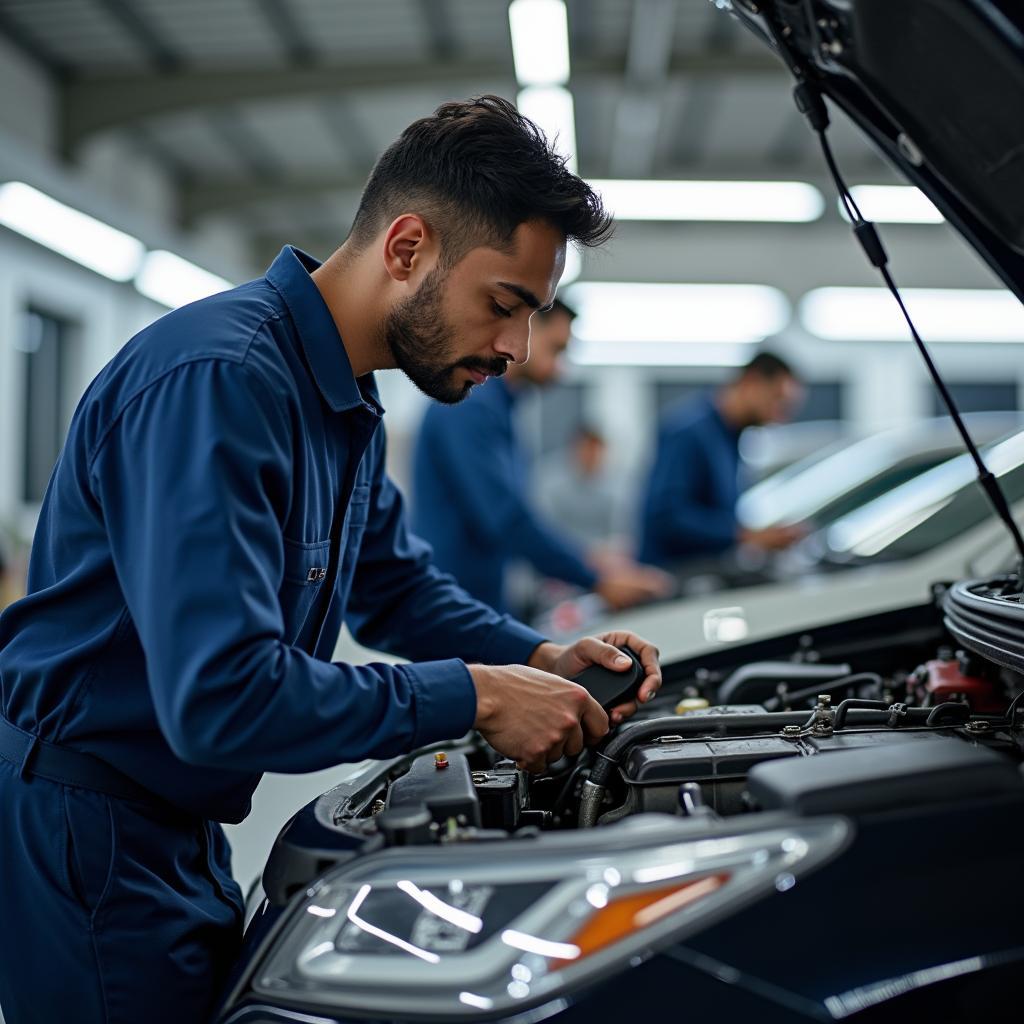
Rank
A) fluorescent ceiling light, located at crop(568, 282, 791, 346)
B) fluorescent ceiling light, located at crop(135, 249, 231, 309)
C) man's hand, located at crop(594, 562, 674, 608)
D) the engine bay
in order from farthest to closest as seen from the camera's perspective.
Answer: fluorescent ceiling light, located at crop(568, 282, 791, 346) < fluorescent ceiling light, located at crop(135, 249, 231, 309) < man's hand, located at crop(594, 562, 674, 608) < the engine bay

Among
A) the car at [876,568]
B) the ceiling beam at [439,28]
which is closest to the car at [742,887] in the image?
the car at [876,568]

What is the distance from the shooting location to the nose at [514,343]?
1.45 meters

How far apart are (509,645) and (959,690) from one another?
78 centimetres

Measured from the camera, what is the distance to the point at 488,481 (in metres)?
3.62

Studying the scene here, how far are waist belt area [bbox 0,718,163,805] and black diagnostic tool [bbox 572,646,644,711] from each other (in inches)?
25.2

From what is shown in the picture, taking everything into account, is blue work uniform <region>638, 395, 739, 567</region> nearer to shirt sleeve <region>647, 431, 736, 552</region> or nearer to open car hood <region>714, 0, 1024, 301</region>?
shirt sleeve <region>647, 431, 736, 552</region>

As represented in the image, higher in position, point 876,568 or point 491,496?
point 491,496

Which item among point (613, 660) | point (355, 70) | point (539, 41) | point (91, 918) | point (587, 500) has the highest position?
point (355, 70)

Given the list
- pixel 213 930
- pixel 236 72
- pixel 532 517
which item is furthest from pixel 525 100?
pixel 213 930

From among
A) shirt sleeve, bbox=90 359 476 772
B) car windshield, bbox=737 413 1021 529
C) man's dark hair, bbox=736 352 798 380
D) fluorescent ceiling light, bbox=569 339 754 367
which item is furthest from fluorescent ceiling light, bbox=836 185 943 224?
shirt sleeve, bbox=90 359 476 772

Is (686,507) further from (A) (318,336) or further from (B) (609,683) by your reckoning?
(A) (318,336)

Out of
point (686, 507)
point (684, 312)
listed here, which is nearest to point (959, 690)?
point (686, 507)

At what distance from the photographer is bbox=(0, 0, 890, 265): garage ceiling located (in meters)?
6.14

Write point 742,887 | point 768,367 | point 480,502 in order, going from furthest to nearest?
point 768,367 < point 480,502 < point 742,887
